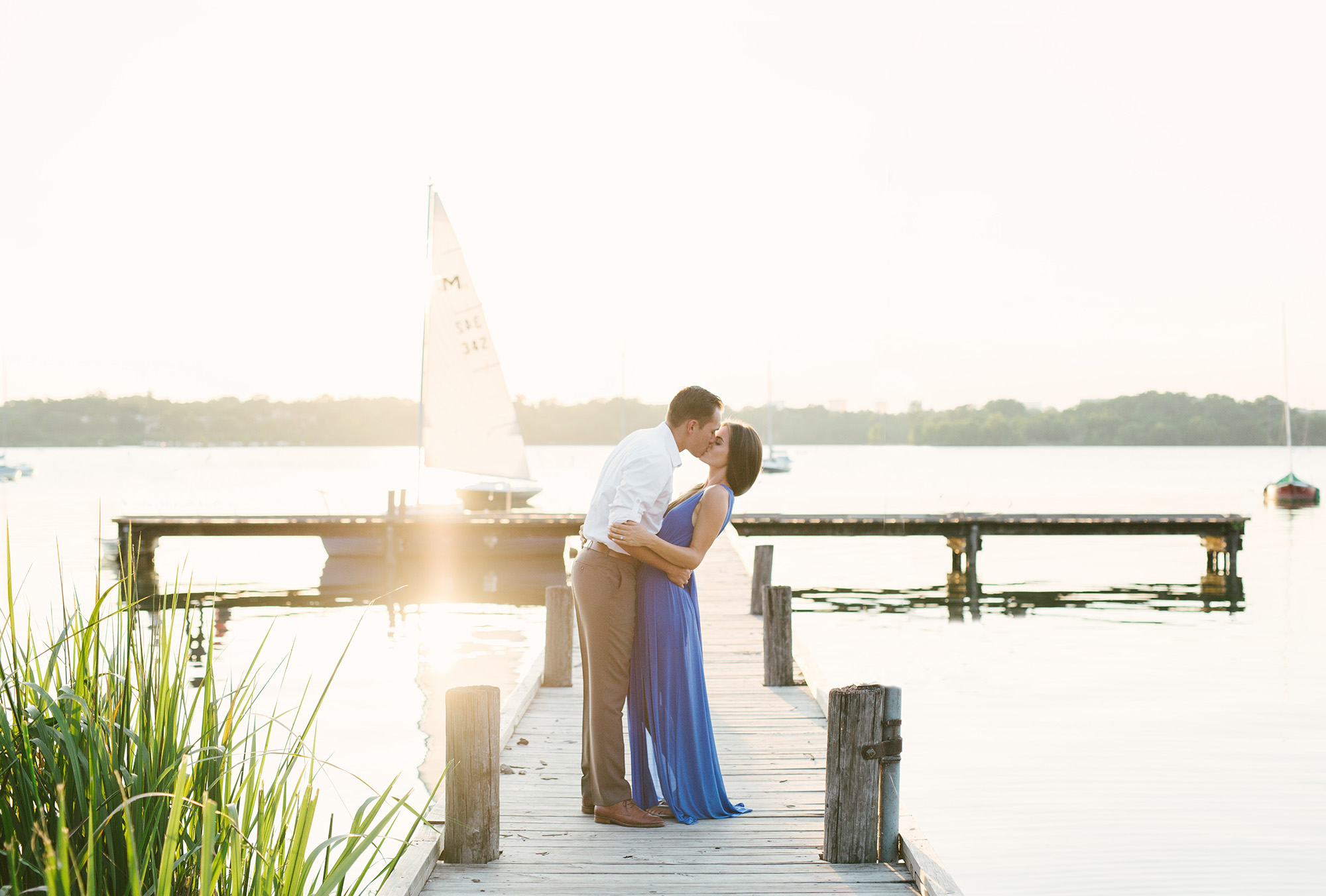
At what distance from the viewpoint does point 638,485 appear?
3.97m

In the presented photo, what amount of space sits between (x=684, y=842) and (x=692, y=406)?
6.27 ft

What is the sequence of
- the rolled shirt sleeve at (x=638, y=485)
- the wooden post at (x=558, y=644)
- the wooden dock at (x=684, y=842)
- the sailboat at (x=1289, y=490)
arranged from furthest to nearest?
the sailboat at (x=1289, y=490), the wooden post at (x=558, y=644), the rolled shirt sleeve at (x=638, y=485), the wooden dock at (x=684, y=842)

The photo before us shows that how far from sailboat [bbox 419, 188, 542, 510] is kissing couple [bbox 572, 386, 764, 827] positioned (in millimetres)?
19609

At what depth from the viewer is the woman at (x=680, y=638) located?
420 cm

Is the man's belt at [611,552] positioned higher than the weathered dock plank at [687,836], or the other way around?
the man's belt at [611,552]

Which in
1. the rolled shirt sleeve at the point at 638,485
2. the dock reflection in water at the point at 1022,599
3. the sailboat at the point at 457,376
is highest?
the sailboat at the point at 457,376

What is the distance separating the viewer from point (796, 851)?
420cm

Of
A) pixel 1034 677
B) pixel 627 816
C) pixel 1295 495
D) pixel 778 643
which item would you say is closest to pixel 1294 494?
pixel 1295 495

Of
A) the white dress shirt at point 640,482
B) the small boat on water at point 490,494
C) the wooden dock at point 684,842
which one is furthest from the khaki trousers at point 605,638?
the small boat on water at point 490,494

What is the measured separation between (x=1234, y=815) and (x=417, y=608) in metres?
15.8

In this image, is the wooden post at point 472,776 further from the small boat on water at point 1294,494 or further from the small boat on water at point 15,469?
the small boat on water at point 15,469

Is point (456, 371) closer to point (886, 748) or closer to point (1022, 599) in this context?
point (1022, 599)

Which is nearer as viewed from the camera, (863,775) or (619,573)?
(863,775)

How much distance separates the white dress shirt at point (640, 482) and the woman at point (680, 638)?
0.54ft
